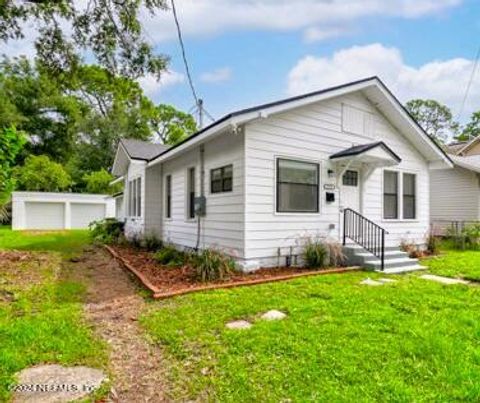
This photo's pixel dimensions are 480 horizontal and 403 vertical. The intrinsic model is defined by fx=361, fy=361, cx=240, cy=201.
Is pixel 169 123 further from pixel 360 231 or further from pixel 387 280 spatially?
pixel 387 280

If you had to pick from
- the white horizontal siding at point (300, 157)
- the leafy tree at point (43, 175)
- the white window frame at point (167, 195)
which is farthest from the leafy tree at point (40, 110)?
the white horizontal siding at point (300, 157)

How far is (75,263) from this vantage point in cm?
959

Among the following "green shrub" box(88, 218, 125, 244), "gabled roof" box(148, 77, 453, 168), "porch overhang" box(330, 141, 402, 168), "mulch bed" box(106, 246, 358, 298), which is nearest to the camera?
"mulch bed" box(106, 246, 358, 298)

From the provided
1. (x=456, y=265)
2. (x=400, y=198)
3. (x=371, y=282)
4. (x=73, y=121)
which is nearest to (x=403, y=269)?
(x=456, y=265)

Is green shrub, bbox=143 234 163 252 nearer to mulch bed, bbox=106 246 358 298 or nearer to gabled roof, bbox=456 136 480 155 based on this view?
mulch bed, bbox=106 246 358 298

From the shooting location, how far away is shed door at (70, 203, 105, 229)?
25.4 m

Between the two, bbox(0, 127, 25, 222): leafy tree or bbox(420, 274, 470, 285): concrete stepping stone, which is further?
bbox(420, 274, 470, 285): concrete stepping stone

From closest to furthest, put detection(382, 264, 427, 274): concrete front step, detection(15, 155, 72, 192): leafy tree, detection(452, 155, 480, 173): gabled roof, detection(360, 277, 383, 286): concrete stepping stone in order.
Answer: detection(360, 277, 383, 286): concrete stepping stone < detection(382, 264, 427, 274): concrete front step < detection(452, 155, 480, 173): gabled roof < detection(15, 155, 72, 192): leafy tree

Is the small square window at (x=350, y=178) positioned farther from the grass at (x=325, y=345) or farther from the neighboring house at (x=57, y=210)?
the neighboring house at (x=57, y=210)

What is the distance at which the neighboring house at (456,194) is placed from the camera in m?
15.1

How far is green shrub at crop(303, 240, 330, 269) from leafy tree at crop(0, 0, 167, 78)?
6.24 m

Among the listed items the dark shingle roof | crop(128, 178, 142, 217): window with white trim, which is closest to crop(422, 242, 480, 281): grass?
the dark shingle roof

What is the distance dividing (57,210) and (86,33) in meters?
18.0

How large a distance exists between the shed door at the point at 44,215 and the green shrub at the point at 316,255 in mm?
21646
